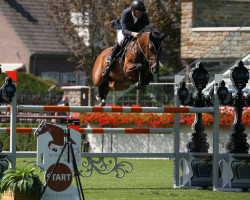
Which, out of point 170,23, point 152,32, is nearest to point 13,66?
point 170,23

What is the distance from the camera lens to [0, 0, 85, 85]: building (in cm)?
4472

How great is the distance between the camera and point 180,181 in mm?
11578

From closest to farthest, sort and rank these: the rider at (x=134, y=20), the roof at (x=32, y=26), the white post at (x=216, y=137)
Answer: the white post at (x=216, y=137)
the rider at (x=134, y=20)
the roof at (x=32, y=26)

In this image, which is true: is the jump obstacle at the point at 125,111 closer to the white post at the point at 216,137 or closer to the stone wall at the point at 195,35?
Answer: the white post at the point at 216,137

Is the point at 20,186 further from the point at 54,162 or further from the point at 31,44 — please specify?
the point at 31,44

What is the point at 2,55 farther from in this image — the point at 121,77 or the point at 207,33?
the point at 121,77

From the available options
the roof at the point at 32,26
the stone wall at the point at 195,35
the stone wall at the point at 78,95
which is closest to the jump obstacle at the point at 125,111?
the stone wall at the point at 78,95

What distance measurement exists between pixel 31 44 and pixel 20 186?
36631 millimetres

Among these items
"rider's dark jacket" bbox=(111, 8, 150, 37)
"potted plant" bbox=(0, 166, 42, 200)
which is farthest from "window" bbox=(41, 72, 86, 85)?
"potted plant" bbox=(0, 166, 42, 200)

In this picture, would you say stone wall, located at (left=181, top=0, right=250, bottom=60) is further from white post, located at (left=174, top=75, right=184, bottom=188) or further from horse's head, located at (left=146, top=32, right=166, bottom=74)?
white post, located at (left=174, top=75, right=184, bottom=188)

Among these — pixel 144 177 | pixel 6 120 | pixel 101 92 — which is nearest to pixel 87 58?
pixel 6 120

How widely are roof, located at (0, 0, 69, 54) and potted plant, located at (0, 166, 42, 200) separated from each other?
35944 mm

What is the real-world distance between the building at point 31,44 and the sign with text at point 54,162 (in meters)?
35.3

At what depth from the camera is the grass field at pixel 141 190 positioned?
33.1 feet
